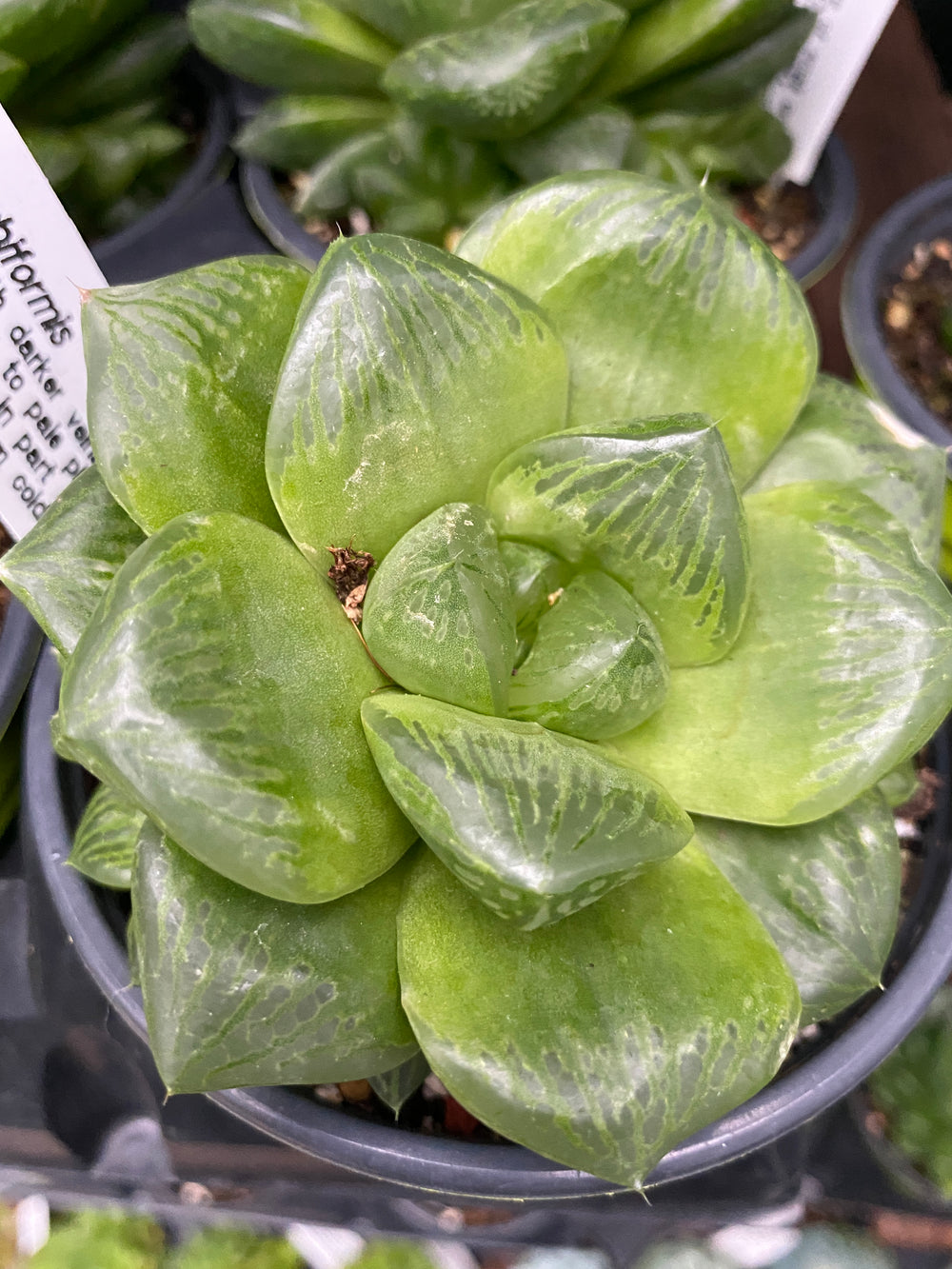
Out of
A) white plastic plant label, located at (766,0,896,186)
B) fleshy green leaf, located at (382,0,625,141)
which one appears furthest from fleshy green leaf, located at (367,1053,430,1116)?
white plastic plant label, located at (766,0,896,186)

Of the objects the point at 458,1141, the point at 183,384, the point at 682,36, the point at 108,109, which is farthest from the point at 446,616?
the point at 108,109

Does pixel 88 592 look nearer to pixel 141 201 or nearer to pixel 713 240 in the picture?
pixel 713 240

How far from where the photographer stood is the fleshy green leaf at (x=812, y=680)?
420mm

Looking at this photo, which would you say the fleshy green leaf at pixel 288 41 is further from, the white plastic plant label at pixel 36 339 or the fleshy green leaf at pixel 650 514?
the fleshy green leaf at pixel 650 514

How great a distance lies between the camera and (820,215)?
964 millimetres

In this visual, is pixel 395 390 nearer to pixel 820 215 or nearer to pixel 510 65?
pixel 510 65

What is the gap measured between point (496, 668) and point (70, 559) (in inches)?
8.2

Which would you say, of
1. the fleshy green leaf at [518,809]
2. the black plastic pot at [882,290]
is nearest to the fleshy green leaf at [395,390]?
the fleshy green leaf at [518,809]

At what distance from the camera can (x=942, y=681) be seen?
417 mm

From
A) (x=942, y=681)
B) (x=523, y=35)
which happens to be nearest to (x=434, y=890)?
(x=942, y=681)

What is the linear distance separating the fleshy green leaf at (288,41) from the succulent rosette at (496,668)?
33cm

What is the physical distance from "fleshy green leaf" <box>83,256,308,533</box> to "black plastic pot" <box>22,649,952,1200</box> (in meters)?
0.22

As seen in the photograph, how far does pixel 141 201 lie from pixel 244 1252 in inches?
35.9

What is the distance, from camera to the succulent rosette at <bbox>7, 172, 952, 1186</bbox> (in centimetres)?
36
